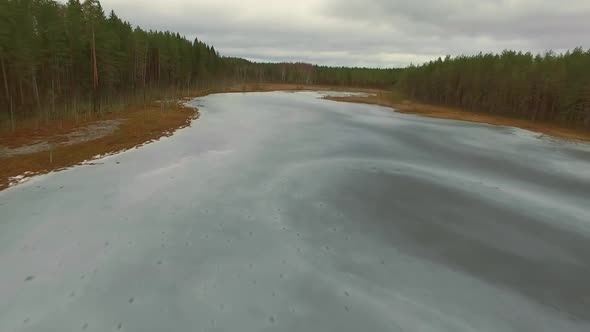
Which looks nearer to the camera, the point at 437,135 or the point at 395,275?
the point at 395,275

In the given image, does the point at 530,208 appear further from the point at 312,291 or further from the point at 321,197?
the point at 312,291

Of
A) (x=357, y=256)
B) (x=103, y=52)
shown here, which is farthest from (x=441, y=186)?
(x=103, y=52)

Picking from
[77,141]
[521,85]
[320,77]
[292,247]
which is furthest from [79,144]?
[320,77]

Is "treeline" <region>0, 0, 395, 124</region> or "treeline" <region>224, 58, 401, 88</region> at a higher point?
"treeline" <region>224, 58, 401, 88</region>

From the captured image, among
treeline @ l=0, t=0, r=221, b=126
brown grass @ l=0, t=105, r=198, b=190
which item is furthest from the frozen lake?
treeline @ l=0, t=0, r=221, b=126

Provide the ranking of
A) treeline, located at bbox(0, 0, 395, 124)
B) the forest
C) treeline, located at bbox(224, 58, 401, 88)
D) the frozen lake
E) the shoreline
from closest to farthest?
1. the frozen lake
2. the shoreline
3. treeline, located at bbox(0, 0, 395, 124)
4. the forest
5. treeline, located at bbox(224, 58, 401, 88)

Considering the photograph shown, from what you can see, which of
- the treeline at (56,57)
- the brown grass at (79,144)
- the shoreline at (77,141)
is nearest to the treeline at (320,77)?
the treeline at (56,57)

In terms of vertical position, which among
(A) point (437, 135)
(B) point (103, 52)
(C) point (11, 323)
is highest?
(B) point (103, 52)

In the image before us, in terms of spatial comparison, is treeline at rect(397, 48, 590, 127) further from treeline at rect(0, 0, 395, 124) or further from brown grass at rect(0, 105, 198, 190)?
treeline at rect(0, 0, 395, 124)
